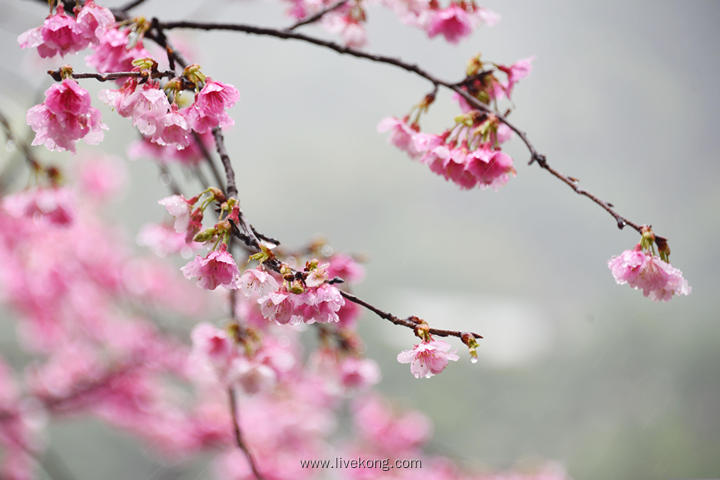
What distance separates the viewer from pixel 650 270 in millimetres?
489

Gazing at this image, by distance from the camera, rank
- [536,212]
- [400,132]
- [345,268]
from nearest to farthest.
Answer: [400,132] < [345,268] < [536,212]

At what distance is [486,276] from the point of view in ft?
8.55

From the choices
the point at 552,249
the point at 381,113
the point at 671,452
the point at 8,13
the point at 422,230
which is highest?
the point at 381,113

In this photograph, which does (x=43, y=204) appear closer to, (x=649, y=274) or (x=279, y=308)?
(x=279, y=308)

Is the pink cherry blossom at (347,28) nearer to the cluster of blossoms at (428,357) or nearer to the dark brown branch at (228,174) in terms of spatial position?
the dark brown branch at (228,174)

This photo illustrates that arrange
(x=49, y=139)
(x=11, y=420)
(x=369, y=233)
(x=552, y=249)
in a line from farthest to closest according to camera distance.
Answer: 1. (x=369, y=233)
2. (x=552, y=249)
3. (x=11, y=420)
4. (x=49, y=139)

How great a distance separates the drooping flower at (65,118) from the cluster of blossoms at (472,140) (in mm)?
326

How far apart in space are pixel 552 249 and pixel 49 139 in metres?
2.22

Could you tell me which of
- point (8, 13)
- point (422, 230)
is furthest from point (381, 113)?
point (8, 13)

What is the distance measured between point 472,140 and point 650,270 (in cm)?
21

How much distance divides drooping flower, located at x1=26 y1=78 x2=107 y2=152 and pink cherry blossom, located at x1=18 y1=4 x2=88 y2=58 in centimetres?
6

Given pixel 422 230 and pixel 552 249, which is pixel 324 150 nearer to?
pixel 422 230

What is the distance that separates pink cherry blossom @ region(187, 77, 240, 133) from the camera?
451mm

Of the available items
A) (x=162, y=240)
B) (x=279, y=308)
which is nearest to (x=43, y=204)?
(x=162, y=240)
